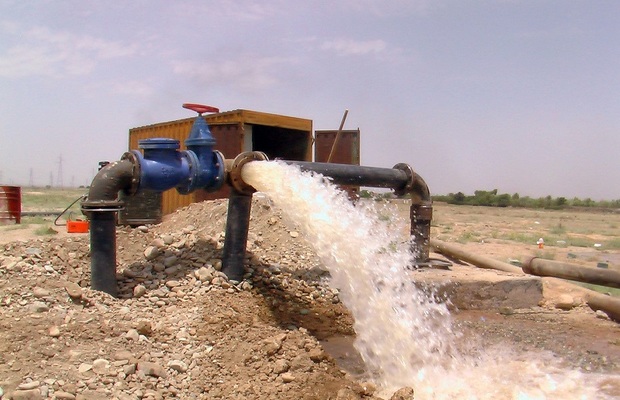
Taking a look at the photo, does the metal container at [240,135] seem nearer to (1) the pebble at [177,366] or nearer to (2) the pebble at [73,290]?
(2) the pebble at [73,290]

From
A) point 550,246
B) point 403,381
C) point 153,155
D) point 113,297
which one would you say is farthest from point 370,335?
point 550,246

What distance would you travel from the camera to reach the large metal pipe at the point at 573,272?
574 centimetres

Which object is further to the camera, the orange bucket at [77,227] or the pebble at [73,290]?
the orange bucket at [77,227]

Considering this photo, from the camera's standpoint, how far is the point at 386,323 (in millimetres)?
4465

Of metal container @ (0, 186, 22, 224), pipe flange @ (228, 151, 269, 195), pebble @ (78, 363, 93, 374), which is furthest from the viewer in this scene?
metal container @ (0, 186, 22, 224)

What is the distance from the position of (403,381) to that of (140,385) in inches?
74.5

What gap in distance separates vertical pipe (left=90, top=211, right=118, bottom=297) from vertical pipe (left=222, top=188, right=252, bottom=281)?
3.66ft

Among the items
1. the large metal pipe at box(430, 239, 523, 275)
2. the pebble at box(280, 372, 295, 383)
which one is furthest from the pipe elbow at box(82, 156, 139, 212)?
the large metal pipe at box(430, 239, 523, 275)

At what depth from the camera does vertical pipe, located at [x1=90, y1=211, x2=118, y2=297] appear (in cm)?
479

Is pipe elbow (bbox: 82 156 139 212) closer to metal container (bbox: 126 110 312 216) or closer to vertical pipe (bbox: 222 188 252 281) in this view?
vertical pipe (bbox: 222 188 252 281)

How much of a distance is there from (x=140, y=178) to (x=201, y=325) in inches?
59.1

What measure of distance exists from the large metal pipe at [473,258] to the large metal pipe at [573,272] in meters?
0.72

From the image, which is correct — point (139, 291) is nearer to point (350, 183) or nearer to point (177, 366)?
point (177, 366)

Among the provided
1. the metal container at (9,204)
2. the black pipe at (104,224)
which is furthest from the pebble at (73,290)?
the metal container at (9,204)
